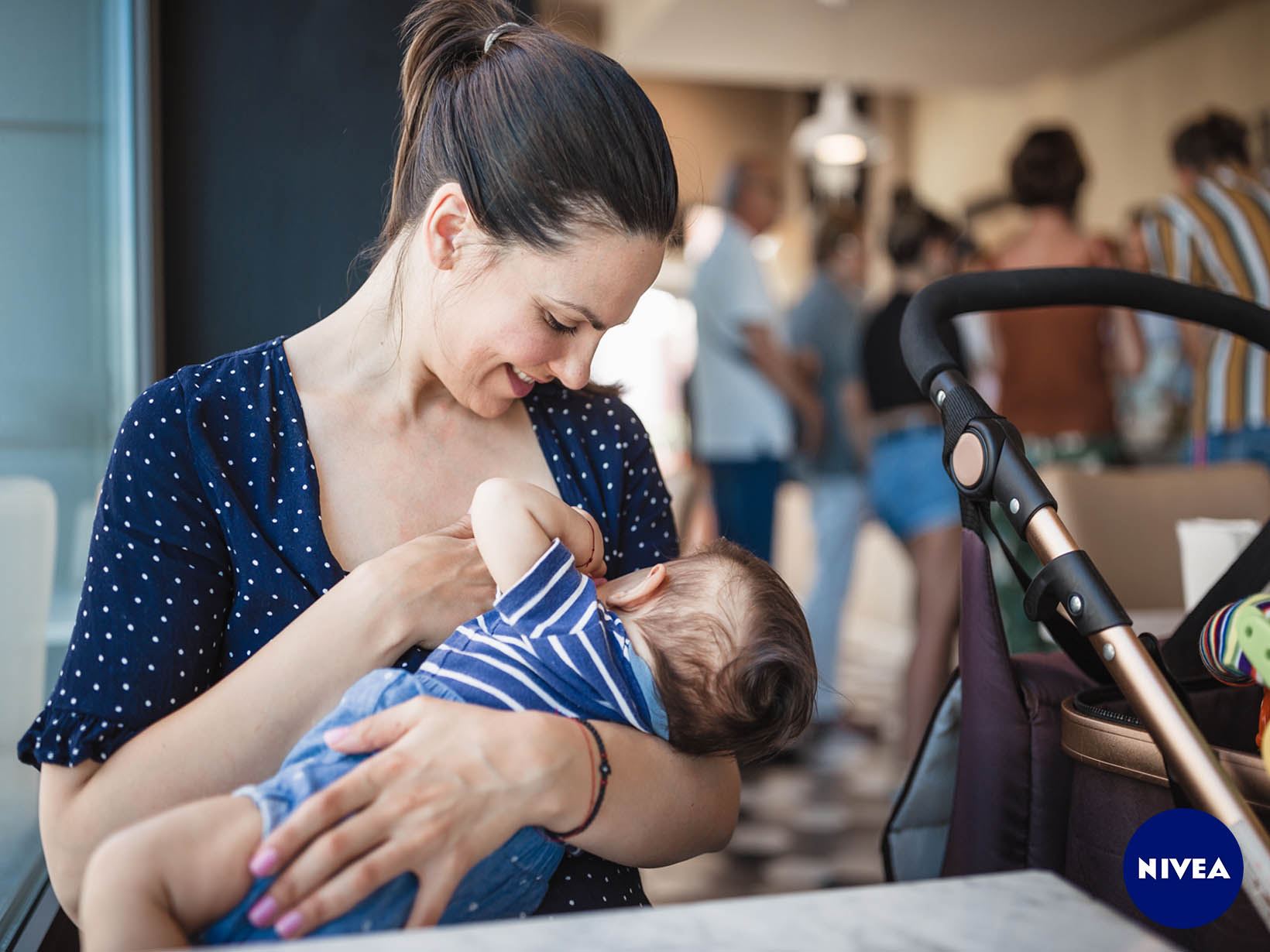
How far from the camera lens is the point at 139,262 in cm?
168

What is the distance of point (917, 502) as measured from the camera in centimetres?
313

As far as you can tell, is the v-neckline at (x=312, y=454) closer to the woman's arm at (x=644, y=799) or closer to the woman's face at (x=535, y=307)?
the woman's face at (x=535, y=307)

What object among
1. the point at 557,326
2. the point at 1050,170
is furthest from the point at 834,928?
the point at 1050,170

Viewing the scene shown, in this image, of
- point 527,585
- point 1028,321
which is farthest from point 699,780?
point 1028,321

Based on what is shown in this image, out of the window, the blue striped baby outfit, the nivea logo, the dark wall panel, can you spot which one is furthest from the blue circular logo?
the dark wall panel

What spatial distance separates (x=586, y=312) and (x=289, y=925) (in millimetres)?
586

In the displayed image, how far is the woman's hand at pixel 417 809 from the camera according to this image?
0.72 metres

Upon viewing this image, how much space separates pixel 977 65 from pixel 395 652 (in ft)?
21.5

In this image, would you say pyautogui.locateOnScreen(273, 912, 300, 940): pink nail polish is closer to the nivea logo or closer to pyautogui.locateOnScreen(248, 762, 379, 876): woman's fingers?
pyautogui.locateOnScreen(248, 762, 379, 876): woman's fingers

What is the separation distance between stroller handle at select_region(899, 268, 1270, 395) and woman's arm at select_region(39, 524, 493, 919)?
0.57 m

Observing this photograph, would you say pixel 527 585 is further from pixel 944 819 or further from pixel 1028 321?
Result: pixel 1028 321

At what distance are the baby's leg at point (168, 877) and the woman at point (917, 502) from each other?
8.26ft

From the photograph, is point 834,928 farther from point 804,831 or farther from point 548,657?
point 804,831

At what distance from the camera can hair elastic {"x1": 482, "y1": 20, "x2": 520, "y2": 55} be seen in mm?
1104
